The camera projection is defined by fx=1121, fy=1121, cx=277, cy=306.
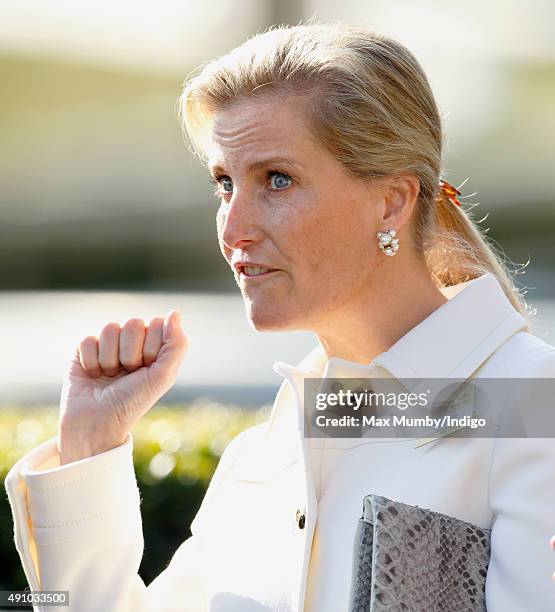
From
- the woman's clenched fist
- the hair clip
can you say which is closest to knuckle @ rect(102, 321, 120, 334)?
the woman's clenched fist

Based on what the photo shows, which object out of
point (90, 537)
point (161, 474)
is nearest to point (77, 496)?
point (90, 537)

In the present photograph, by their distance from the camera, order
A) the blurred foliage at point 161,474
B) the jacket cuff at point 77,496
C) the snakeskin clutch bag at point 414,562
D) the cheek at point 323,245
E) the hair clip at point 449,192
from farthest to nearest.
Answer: the blurred foliage at point 161,474
the hair clip at point 449,192
the jacket cuff at point 77,496
the cheek at point 323,245
the snakeskin clutch bag at point 414,562

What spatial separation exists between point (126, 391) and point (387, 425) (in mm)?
675

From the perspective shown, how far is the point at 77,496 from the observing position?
2533 millimetres

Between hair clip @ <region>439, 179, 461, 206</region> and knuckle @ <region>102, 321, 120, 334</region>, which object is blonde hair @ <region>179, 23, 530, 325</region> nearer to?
hair clip @ <region>439, 179, 461, 206</region>

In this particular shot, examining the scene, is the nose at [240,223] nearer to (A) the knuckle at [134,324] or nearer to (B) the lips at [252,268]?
(B) the lips at [252,268]

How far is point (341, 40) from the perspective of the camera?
246 centimetres

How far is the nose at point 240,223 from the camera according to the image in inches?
94.1

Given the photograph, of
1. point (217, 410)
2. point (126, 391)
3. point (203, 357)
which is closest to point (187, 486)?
point (217, 410)

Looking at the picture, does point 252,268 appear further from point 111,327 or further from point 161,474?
point 161,474

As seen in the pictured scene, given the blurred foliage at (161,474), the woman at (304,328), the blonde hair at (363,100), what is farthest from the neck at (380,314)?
the blurred foliage at (161,474)

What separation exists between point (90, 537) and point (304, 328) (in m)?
0.69

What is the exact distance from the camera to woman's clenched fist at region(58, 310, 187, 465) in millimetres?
2613

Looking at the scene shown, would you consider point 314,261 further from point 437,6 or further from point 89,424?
point 437,6
